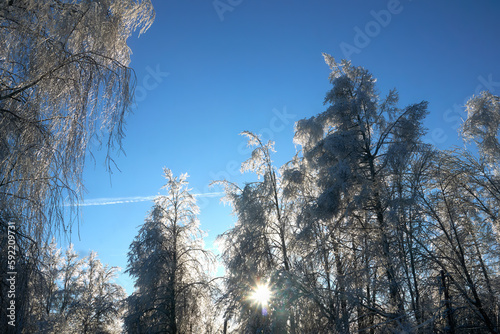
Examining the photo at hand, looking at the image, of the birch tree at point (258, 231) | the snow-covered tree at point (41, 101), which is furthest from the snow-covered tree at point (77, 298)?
the birch tree at point (258, 231)

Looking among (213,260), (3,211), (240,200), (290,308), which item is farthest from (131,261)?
(3,211)

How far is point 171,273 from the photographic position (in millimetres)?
12086

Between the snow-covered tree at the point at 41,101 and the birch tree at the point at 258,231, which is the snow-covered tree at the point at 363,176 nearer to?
the birch tree at the point at 258,231

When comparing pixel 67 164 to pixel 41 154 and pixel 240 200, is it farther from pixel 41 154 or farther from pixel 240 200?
pixel 240 200

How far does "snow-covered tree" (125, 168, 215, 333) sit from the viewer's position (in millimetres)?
11422

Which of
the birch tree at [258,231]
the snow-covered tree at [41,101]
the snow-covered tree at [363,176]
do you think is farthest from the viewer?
the birch tree at [258,231]

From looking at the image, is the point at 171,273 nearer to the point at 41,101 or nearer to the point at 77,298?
the point at 77,298

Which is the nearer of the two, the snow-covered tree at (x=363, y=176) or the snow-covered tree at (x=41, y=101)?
the snow-covered tree at (x=41, y=101)

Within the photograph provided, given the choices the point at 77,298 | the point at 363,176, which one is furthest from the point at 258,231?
the point at 77,298

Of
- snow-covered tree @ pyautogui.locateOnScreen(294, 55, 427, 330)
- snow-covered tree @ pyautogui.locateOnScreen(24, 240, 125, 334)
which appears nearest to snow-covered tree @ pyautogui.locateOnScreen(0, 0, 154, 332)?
snow-covered tree @ pyautogui.locateOnScreen(24, 240, 125, 334)

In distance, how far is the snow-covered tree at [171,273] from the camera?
37.5ft

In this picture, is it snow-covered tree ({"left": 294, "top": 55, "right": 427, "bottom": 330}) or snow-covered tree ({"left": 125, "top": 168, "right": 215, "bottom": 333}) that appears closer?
snow-covered tree ({"left": 294, "top": 55, "right": 427, "bottom": 330})

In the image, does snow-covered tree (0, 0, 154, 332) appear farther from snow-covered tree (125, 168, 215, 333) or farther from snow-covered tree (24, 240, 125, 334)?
snow-covered tree (125, 168, 215, 333)

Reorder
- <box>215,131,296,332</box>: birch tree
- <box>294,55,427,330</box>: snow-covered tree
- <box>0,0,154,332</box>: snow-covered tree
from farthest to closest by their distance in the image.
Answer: <box>215,131,296,332</box>: birch tree → <box>294,55,427,330</box>: snow-covered tree → <box>0,0,154,332</box>: snow-covered tree
